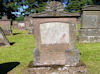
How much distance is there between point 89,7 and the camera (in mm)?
8195

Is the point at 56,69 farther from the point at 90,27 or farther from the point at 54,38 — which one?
the point at 90,27

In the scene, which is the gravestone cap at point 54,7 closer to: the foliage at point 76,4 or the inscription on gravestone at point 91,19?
the inscription on gravestone at point 91,19

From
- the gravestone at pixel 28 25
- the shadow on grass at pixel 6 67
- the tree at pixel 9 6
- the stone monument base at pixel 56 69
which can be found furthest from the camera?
the tree at pixel 9 6

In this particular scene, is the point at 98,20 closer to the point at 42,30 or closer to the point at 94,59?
the point at 94,59

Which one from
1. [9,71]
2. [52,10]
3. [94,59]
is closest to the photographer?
[52,10]

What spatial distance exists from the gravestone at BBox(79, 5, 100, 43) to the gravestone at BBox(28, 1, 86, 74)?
5.15 metres

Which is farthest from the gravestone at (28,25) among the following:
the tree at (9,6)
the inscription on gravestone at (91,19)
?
the tree at (9,6)

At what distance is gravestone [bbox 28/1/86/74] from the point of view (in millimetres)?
3441

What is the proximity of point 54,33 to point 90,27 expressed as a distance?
569 cm

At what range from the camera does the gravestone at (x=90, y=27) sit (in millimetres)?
8359

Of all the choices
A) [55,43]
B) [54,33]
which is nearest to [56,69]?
[55,43]

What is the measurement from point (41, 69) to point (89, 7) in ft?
21.2

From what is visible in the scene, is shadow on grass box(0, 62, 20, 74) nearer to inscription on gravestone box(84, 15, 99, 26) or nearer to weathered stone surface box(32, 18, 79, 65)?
weathered stone surface box(32, 18, 79, 65)

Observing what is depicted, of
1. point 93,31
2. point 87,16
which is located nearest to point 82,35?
point 93,31
